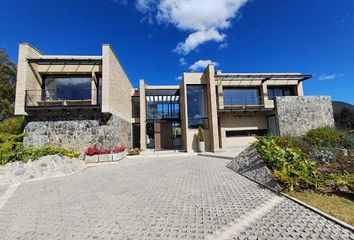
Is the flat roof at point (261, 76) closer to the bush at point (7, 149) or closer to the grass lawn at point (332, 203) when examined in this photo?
the grass lawn at point (332, 203)

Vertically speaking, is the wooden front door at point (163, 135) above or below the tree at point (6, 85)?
below

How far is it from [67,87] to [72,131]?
12.6 ft

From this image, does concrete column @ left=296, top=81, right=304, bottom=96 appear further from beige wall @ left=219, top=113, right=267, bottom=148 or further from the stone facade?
the stone facade

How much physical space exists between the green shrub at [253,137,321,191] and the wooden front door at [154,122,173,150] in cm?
1206

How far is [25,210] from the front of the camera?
3988mm

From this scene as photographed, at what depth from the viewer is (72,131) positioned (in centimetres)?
1196

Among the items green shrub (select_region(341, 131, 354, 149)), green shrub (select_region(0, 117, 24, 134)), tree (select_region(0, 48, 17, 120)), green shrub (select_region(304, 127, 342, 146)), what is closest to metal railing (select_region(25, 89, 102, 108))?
green shrub (select_region(0, 117, 24, 134))

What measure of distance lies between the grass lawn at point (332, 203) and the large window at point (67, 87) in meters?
13.7

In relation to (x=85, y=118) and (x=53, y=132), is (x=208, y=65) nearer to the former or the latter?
(x=85, y=118)

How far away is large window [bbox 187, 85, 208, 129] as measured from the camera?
1531 cm

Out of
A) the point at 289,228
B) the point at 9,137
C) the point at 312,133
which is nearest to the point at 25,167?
the point at 9,137

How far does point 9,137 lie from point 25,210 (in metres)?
7.64

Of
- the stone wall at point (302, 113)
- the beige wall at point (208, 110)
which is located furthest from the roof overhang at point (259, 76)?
the stone wall at point (302, 113)

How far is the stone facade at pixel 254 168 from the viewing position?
5.13m
